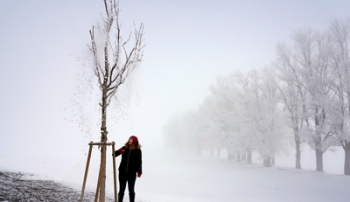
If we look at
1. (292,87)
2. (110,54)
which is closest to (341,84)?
(292,87)

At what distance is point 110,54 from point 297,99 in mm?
20544

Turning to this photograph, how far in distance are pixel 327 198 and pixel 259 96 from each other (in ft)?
55.5

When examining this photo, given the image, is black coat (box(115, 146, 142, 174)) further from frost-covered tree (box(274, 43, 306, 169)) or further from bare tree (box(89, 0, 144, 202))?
frost-covered tree (box(274, 43, 306, 169))

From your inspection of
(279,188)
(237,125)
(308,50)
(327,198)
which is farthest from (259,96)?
(327,198)

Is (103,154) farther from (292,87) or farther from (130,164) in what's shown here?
(292,87)

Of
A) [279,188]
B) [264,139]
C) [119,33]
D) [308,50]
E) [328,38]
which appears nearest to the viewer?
[119,33]

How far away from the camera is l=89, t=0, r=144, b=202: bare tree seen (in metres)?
6.81

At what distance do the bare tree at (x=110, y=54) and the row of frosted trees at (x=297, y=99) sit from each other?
57.3ft

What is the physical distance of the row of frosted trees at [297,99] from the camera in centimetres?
1998

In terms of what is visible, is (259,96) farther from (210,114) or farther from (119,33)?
(119,33)

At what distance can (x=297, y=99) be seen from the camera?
23.2 meters

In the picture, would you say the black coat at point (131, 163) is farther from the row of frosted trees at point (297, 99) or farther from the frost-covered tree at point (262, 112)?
the frost-covered tree at point (262, 112)

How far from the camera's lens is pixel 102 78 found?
698cm

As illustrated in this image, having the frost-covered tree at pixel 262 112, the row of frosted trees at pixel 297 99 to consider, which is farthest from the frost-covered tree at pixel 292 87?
the frost-covered tree at pixel 262 112
